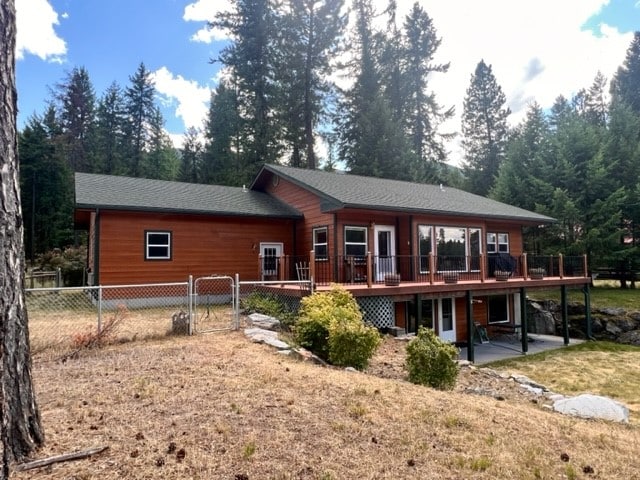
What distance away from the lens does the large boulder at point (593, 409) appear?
17.5ft

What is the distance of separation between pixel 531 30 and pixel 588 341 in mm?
10959

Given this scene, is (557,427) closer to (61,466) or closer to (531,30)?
(61,466)

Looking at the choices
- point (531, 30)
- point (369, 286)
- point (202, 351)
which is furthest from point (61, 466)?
point (531, 30)

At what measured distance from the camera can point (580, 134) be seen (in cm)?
2150

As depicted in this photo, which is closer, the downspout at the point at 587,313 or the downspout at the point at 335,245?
the downspout at the point at 335,245

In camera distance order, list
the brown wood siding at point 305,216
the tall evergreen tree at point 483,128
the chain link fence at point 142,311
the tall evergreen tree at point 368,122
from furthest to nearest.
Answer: the tall evergreen tree at point 483,128 → the tall evergreen tree at point 368,122 → the brown wood siding at point 305,216 → the chain link fence at point 142,311

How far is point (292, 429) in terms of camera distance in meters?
3.56

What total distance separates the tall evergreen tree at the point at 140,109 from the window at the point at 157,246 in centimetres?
2407

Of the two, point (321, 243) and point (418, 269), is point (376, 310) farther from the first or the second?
point (321, 243)

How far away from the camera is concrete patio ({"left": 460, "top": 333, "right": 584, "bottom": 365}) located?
42.0 feet

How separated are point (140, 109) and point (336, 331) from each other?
3542 cm

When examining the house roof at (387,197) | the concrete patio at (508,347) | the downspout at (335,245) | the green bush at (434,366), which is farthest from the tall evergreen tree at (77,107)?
the green bush at (434,366)

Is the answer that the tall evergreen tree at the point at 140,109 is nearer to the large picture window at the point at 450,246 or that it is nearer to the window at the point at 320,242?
the window at the point at 320,242

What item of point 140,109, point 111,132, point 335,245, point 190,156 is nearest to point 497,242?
point 335,245
